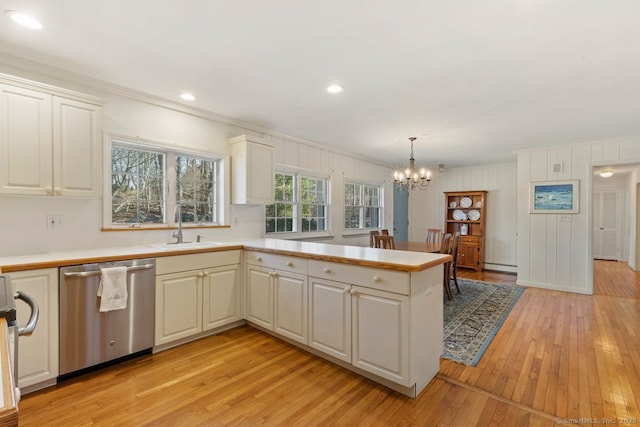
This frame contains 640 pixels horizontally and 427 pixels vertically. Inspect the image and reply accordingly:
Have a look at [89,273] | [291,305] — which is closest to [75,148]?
[89,273]

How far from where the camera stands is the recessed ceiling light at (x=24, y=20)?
6.24 ft

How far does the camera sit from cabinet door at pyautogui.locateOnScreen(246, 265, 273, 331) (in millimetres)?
3070

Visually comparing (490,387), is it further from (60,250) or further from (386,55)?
(60,250)

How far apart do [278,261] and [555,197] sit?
4881 mm

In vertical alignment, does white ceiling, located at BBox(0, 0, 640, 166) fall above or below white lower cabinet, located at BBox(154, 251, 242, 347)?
above

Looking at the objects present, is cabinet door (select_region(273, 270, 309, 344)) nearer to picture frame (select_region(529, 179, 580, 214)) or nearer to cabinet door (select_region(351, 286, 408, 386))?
cabinet door (select_region(351, 286, 408, 386))

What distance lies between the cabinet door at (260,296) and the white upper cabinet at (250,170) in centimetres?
96

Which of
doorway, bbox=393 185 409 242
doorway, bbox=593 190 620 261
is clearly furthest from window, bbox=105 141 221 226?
doorway, bbox=593 190 620 261

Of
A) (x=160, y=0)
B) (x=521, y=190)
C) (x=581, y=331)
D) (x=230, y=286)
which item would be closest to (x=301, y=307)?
(x=230, y=286)

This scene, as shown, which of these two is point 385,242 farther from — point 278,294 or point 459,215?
point 459,215

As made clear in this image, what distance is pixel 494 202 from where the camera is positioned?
6.92 m

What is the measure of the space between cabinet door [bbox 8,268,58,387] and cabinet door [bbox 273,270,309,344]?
1.66 metres

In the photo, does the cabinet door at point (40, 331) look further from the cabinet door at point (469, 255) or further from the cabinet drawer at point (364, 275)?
the cabinet door at point (469, 255)

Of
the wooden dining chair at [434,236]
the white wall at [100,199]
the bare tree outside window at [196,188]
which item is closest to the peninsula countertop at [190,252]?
the white wall at [100,199]
